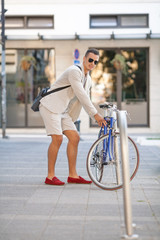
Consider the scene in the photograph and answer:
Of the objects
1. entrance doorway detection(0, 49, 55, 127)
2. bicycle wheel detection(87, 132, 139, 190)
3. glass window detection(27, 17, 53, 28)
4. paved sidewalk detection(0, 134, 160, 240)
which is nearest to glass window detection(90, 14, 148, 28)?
glass window detection(27, 17, 53, 28)

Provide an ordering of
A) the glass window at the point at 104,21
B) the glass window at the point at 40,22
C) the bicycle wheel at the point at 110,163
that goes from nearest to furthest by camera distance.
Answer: the bicycle wheel at the point at 110,163 < the glass window at the point at 104,21 < the glass window at the point at 40,22

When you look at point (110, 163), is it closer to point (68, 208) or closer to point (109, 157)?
point (109, 157)

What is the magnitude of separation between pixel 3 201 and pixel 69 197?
2.50ft

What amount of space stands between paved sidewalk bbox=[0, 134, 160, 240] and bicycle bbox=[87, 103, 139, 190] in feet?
0.54

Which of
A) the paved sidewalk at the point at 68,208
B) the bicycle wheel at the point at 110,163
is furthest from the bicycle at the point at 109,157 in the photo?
the paved sidewalk at the point at 68,208

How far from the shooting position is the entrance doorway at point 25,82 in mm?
17750

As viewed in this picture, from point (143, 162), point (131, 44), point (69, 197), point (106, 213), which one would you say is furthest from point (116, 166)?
point (131, 44)

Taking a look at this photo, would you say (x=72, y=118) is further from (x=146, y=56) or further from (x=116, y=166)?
(x=146, y=56)

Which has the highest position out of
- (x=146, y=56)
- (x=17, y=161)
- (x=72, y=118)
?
(x=146, y=56)

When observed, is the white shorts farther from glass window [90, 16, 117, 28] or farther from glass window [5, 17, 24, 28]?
glass window [5, 17, 24, 28]

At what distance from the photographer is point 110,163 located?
18.6 feet

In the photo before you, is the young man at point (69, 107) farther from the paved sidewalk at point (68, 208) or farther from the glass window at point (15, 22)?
the glass window at point (15, 22)

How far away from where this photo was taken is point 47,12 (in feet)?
57.5

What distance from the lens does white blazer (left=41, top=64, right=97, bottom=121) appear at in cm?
577
